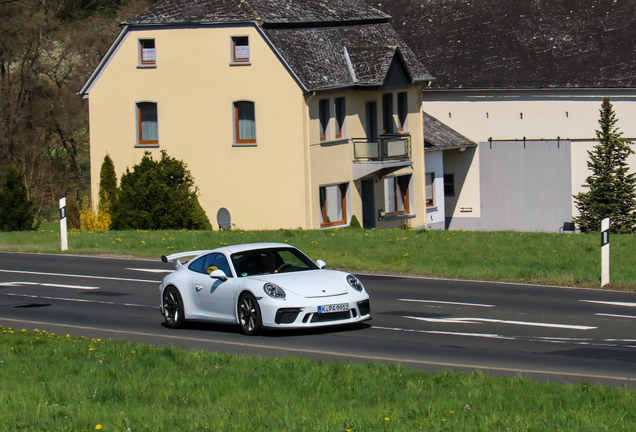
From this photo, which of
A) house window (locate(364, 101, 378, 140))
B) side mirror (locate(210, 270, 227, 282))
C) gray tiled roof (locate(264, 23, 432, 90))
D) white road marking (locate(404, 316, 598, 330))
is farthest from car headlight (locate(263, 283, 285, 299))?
house window (locate(364, 101, 378, 140))

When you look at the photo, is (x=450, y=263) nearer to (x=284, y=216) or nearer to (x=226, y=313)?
(x=226, y=313)

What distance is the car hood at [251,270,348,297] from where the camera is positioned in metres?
13.7

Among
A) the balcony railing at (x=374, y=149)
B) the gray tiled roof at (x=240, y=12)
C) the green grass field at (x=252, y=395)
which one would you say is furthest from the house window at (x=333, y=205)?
the green grass field at (x=252, y=395)

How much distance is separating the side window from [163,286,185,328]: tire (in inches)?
19.5

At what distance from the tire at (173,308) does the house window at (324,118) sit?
76.6 ft

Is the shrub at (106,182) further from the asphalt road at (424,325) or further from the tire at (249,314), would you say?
the tire at (249,314)

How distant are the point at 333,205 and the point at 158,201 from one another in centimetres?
759

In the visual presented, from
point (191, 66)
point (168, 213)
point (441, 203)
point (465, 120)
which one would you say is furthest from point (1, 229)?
point (465, 120)

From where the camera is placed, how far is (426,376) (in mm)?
9703

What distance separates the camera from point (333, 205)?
3897cm

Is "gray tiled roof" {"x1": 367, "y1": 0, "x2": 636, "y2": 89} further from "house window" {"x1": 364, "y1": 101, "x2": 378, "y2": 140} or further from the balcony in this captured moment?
the balcony

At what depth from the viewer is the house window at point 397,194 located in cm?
4235

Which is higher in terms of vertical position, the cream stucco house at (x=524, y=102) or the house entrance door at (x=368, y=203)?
the cream stucco house at (x=524, y=102)

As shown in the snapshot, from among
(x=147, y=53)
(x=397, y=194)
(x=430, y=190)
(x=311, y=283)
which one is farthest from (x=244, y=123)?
(x=311, y=283)
